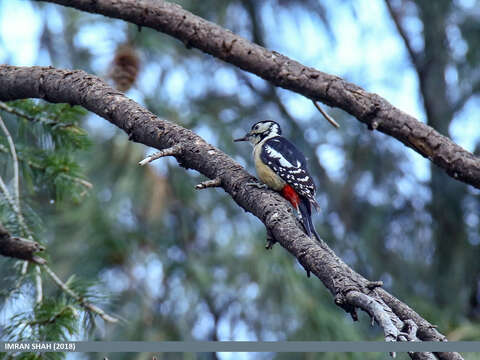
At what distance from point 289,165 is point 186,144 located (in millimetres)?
1155

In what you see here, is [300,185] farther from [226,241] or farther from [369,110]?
[226,241]

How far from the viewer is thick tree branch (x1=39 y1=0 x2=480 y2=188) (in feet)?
8.11

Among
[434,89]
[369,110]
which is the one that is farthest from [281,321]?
[434,89]

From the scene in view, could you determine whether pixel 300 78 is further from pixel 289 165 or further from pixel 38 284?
pixel 38 284

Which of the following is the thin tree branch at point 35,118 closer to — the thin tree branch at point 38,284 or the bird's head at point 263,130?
the thin tree branch at point 38,284

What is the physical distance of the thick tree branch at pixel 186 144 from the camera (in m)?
1.75

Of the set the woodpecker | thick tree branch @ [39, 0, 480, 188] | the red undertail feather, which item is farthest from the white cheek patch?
thick tree branch @ [39, 0, 480, 188]

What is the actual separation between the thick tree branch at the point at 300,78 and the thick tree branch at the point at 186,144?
430mm

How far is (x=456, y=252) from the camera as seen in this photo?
6344 mm

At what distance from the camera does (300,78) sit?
2.63 metres

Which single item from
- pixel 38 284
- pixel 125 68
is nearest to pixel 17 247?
pixel 38 284

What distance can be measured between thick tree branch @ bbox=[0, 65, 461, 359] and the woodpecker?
0.78 meters

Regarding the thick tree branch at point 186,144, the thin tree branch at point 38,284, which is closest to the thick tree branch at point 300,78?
the thick tree branch at point 186,144

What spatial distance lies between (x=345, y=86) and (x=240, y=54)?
474mm
